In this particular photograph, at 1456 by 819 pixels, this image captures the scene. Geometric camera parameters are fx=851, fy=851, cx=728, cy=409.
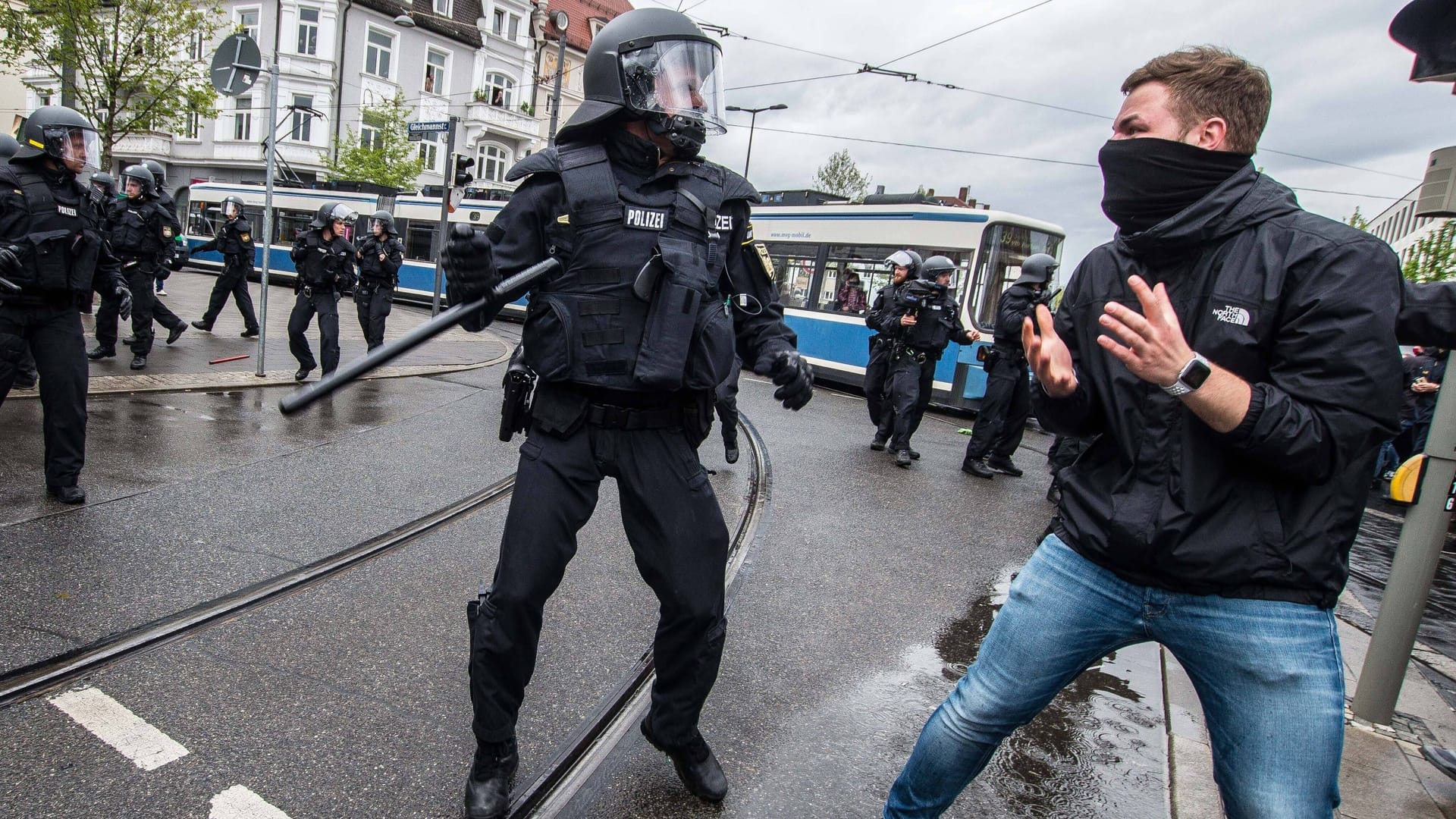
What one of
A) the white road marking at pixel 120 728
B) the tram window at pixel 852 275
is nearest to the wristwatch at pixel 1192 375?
the white road marking at pixel 120 728

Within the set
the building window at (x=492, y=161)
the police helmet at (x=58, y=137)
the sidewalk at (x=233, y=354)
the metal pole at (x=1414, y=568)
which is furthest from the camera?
the building window at (x=492, y=161)

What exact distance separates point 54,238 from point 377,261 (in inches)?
247

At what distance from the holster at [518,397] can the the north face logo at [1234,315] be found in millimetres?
1697

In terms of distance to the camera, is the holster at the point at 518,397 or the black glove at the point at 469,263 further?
the holster at the point at 518,397

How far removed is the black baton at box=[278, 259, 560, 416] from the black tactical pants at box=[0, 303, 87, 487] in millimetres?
3187

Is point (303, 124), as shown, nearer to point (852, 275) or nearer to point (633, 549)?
point (852, 275)

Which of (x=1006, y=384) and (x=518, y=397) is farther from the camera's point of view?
(x=1006, y=384)

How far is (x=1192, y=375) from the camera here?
1496 millimetres

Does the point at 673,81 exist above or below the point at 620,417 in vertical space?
above

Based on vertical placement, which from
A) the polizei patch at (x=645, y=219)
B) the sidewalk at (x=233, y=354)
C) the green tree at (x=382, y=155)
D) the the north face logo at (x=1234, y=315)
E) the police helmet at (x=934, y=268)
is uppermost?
the green tree at (x=382, y=155)

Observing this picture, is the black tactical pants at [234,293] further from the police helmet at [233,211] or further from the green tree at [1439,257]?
the green tree at [1439,257]

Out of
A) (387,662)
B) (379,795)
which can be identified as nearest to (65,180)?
(387,662)

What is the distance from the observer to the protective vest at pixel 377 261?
10586 mm

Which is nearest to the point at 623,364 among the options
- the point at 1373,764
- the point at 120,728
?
the point at 120,728
